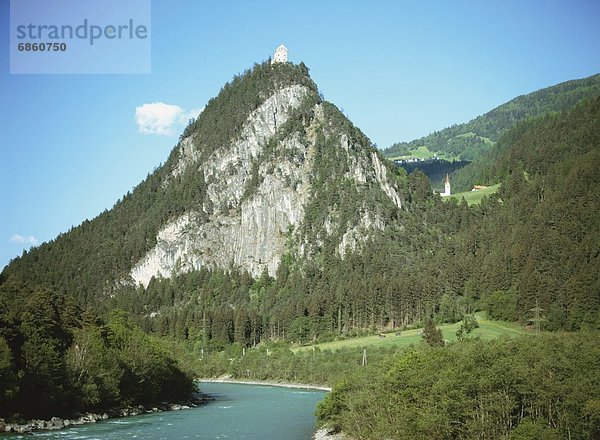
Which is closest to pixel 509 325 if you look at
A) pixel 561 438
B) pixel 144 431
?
pixel 144 431

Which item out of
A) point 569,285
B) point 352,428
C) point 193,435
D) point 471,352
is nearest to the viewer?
point 471,352

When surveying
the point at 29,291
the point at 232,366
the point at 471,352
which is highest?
the point at 29,291

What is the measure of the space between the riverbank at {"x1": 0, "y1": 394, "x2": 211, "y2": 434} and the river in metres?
1.69

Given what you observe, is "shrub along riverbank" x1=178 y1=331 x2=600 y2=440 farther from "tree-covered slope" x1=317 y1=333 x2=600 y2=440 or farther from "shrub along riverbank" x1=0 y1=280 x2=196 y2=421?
"shrub along riverbank" x1=0 y1=280 x2=196 y2=421

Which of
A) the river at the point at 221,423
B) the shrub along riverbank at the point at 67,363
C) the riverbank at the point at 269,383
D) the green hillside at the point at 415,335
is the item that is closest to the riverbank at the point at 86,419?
the shrub along riverbank at the point at 67,363

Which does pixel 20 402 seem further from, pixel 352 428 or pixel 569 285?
pixel 569 285

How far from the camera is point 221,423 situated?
82438 millimetres

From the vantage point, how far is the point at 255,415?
89500mm

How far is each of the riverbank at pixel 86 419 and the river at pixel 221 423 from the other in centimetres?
169

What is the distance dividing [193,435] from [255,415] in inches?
712

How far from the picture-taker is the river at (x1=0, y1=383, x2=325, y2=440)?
7138 cm

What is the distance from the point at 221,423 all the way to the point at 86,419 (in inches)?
665

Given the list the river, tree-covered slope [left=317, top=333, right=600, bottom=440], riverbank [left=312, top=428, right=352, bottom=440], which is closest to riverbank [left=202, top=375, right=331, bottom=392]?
the river

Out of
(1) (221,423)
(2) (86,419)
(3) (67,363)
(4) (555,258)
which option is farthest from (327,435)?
(4) (555,258)
